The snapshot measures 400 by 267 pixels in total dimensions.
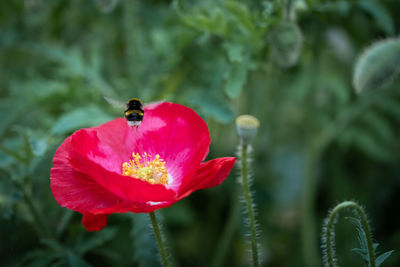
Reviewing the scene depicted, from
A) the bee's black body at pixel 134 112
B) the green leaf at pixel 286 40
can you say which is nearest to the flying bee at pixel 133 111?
the bee's black body at pixel 134 112

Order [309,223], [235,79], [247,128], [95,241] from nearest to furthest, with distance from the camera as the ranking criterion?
1. [247,128]
2. [95,241]
3. [235,79]
4. [309,223]

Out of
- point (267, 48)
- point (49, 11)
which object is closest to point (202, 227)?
point (267, 48)

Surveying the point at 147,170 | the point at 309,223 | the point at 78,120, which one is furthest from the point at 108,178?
the point at 309,223

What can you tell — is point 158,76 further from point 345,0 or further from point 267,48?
point 345,0

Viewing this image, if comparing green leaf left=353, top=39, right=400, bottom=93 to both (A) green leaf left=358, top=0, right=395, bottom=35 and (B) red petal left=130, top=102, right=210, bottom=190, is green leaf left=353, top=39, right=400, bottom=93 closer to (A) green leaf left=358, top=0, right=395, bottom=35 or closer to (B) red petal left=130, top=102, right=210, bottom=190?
(A) green leaf left=358, top=0, right=395, bottom=35

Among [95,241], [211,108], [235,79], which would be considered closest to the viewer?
[95,241]

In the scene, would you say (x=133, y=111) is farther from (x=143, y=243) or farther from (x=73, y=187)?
(x=143, y=243)

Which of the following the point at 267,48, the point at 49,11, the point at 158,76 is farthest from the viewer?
the point at 49,11
